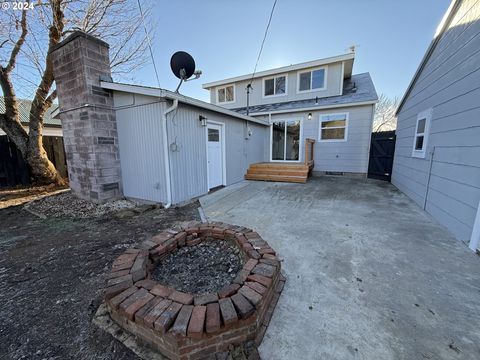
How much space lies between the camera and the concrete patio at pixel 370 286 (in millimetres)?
1367

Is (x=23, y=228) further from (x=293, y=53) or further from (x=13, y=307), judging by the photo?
(x=293, y=53)

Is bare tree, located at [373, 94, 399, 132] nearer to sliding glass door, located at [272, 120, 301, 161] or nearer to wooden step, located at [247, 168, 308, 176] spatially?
sliding glass door, located at [272, 120, 301, 161]

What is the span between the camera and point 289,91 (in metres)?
9.73

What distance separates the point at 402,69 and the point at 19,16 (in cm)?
2018

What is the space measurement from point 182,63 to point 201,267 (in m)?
4.52

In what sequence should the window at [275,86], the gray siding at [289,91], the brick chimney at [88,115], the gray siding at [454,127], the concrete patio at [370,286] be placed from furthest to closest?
the window at [275,86]
the gray siding at [289,91]
the brick chimney at [88,115]
the gray siding at [454,127]
the concrete patio at [370,286]

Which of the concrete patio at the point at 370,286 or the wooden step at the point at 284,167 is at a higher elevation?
the wooden step at the point at 284,167

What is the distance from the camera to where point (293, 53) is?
6.89 m

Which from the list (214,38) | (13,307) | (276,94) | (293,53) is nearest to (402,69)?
(276,94)

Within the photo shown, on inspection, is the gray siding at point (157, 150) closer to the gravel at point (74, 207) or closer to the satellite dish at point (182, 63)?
the gravel at point (74, 207)

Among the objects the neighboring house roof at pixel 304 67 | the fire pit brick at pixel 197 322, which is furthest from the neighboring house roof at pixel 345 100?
the fire pit brick at pixel 197 322

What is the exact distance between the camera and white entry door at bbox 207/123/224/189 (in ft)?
19.1

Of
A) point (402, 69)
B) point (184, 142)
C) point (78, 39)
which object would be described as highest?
point (402, 69)

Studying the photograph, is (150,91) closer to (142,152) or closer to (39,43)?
(142,152)
